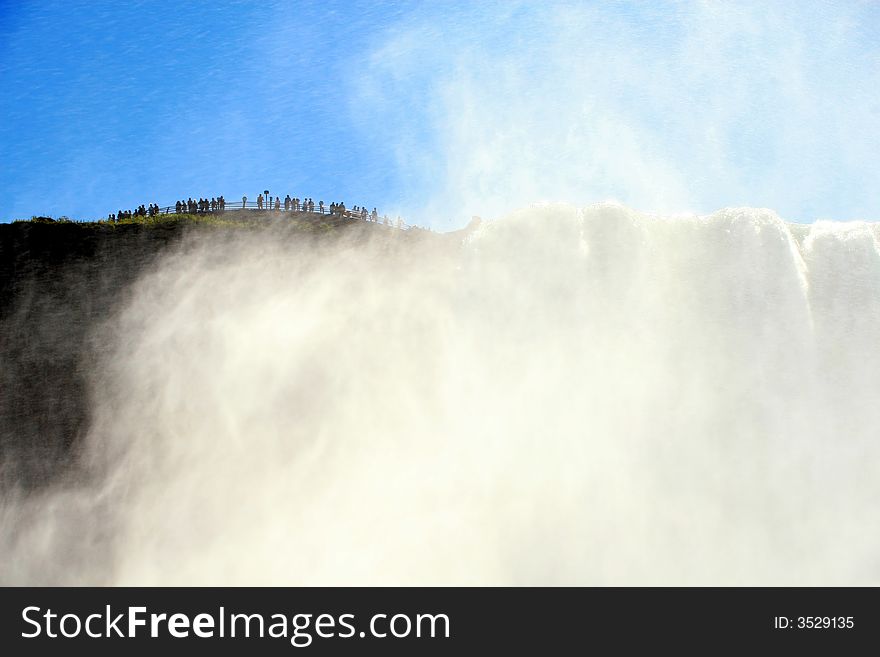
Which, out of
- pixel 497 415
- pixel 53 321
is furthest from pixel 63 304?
pixel 497 415

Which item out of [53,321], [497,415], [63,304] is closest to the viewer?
[497,415]

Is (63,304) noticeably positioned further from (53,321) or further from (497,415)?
(497,415)

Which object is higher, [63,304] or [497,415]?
[63,304]

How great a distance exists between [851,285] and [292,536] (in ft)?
64.6

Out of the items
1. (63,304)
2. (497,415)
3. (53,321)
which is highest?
(63,304)

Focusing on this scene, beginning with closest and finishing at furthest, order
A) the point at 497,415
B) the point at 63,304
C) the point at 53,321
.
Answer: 1. the point at 497,415
2. the point at 53,321
3. the point at 63,304

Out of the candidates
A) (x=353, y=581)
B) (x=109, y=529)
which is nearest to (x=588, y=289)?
(x=353, y=581)

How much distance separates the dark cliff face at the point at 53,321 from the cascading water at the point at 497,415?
0.78 m

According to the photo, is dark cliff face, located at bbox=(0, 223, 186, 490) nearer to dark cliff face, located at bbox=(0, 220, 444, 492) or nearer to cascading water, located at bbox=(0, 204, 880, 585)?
dark cliff face, located at bbox=(0, 220, 444, 492)

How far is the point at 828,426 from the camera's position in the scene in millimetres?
25844

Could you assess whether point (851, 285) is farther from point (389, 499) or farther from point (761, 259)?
point (389, 499)

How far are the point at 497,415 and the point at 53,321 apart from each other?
691 inches

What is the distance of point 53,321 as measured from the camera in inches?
1289

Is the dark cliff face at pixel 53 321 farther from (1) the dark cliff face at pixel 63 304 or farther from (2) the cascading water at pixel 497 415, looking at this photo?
(2) the cascading water at pixel 497 415
